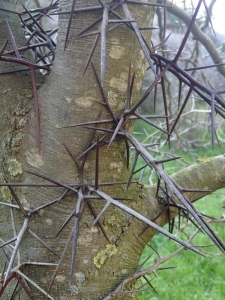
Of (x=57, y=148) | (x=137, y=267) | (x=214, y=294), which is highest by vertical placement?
(x=57, y=148)

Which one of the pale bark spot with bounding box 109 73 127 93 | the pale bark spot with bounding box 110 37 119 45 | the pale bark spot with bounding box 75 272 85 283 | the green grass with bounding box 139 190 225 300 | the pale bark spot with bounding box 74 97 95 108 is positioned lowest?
the green grass with bounding box 139 190 225 300

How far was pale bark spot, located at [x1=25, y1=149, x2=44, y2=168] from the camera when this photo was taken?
63 cm

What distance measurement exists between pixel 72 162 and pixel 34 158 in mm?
72

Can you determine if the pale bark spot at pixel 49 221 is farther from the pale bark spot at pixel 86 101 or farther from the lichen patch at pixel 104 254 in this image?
the pale bark spot at pixel 86 101

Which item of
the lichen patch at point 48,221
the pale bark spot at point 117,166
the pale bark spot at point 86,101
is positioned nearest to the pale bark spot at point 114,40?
the pale bark spot at point 86,101

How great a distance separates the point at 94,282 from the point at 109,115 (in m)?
0.30

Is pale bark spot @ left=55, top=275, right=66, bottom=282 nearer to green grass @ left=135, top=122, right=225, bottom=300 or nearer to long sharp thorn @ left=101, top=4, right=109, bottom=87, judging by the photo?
long sharp thorn @ left=101, top=4, right=109, bottom=87

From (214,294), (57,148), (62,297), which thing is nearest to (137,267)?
(62,297)

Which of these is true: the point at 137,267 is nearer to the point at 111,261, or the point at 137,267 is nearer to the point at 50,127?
the point at 111,261

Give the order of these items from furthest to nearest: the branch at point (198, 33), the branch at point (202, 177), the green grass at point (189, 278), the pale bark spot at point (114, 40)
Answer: the green grass at point (189, 278) < the branch at point (198, 33) < the branch at point (202, 177) < the pale bark spot at point (114, 40)

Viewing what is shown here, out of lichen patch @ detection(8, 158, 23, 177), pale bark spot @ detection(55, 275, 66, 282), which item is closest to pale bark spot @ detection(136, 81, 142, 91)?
lichen patch @ detection(8, 158, 23, 177)

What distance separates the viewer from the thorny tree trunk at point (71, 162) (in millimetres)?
617

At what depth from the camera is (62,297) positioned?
2.03ft

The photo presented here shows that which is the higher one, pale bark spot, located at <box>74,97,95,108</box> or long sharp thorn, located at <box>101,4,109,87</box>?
long sharp thorn, located at <box>101,4,109,87</box>
